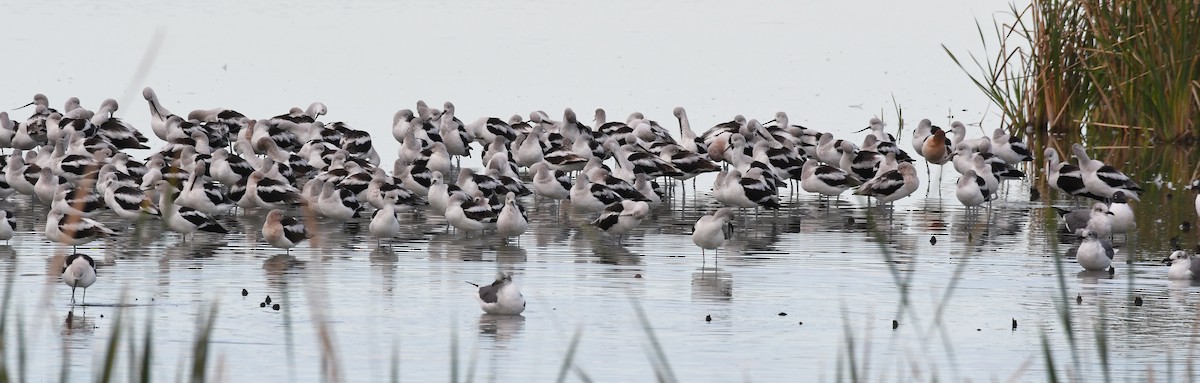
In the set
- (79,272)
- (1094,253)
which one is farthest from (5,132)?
(1094,253)

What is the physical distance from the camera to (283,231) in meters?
14.1

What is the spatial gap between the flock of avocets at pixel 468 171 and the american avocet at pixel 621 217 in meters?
0.01

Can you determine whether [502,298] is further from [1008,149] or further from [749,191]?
[1008,149]

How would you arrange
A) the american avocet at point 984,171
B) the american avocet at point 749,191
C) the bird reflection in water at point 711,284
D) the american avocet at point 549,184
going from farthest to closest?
1. the american avocet at point 984,171
2. the american avocet at point 549,184
3. the american avocet at point 749,191
4. the bird reflection in water at point 711,284

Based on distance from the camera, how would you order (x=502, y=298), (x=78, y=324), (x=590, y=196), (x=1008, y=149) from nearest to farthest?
(x=78, y=324) → (x=502, y=298) → (x=590, y=196) → (x=1008, y=149)

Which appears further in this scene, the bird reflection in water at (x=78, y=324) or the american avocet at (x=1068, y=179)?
the american avocet at (x=1068, y=179)

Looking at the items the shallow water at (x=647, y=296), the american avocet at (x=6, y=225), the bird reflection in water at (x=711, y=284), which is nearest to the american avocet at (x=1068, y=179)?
the shallow water at (x=647, y=296)

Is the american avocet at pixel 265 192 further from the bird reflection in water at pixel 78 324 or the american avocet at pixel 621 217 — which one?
the bird reflection in water at pixel 78 324

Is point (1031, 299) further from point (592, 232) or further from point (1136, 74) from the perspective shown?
point (1136, 74)

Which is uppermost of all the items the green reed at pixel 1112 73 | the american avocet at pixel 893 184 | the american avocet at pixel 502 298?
the green reed at pixel 1112 73

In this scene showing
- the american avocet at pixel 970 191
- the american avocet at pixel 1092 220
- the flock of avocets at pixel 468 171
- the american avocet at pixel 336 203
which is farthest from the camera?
the american avocet at pixel 970 191

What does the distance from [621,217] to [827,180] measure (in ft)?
11.1

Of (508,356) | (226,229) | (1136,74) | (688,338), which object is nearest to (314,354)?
(508,356)

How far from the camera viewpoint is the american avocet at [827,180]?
696 inches
